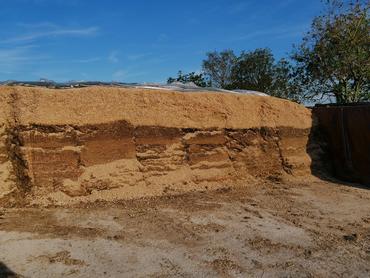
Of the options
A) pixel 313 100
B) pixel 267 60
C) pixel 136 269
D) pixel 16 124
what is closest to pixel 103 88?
pixel 16 124

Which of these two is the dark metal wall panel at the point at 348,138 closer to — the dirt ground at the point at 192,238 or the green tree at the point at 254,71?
the dirt ground at the point at 192,238

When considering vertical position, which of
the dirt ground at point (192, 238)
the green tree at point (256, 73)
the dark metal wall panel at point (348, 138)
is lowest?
the dirt ground at point (192, 238)

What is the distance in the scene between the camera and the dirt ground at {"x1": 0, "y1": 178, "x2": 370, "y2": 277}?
400 cm

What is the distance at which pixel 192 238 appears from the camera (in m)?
4.81

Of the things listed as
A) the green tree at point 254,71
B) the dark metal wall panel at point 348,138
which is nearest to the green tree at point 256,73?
the green tree at point 254,71

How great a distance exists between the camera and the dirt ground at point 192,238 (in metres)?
4.00

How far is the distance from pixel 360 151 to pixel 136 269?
5508mm

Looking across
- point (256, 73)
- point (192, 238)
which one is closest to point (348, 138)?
point (192, 238)

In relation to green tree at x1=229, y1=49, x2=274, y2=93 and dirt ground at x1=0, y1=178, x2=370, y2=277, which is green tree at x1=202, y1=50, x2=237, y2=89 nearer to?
green tree at x1=229, y1=49, x2=274, y2=93

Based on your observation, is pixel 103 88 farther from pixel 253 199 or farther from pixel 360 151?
pixel 360 151

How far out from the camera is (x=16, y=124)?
579 centimetres

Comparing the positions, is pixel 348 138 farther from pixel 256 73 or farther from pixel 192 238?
pixel 256 73

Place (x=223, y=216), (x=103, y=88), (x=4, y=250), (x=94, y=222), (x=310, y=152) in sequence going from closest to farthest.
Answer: (x=4, y=250) < (x=94, y=222) < (x=223, y=216) < (x=103, y=88) < (x=310, y=152)

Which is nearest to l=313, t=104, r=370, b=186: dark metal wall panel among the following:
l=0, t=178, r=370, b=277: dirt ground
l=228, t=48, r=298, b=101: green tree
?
l=0, t=178, r=370, b=277: dirt ground
